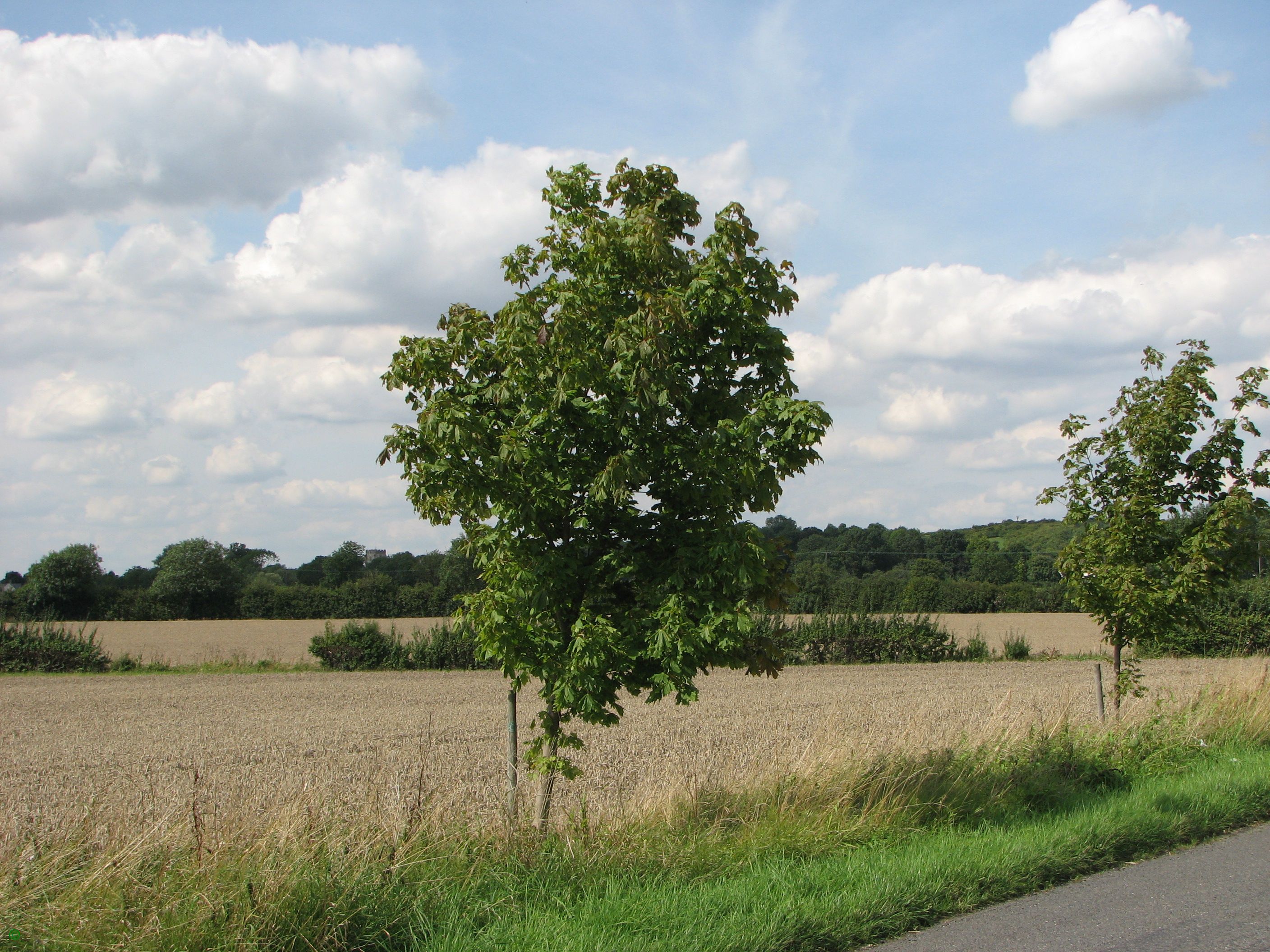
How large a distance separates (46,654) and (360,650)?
1232cm

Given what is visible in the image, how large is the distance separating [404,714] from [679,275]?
59.2 feet

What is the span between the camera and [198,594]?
70.4 meters

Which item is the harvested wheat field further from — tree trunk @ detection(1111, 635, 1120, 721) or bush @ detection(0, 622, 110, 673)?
bush @ detection(0, 622, 110, 673)

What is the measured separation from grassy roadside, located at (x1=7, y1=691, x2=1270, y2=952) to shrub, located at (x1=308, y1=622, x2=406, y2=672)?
3099 centimetres

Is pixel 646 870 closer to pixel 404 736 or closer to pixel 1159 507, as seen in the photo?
pixel 1159 507

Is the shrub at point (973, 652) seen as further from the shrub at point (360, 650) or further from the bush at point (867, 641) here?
the shrub at point (360, 650)

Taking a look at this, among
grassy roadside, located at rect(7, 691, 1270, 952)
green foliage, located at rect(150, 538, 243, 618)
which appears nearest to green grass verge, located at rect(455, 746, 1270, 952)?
grassy roadside, located at rect(7, 691, 1270, 952)

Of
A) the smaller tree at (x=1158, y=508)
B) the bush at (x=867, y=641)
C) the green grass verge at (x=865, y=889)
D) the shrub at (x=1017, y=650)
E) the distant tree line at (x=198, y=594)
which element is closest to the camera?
the green grass verge at (x=865, y=889)

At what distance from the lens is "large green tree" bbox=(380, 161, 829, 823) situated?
6328mm

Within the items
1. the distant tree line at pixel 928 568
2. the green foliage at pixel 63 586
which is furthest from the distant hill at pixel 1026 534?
the green foliage at pixel 63 586

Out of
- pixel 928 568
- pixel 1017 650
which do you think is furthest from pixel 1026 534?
pixel 1017 650

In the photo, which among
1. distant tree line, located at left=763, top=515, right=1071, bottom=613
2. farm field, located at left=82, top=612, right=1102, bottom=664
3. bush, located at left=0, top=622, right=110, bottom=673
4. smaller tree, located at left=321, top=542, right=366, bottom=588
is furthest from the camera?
smaller tree, located at left=321, top=542, right=366, bottom=588

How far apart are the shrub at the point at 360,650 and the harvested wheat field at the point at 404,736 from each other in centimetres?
176

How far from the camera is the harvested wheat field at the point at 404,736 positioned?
7.20m
